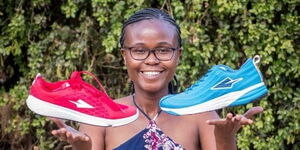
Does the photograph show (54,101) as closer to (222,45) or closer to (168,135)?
(168,135)

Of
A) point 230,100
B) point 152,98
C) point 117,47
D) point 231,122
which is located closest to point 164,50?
point 152,98

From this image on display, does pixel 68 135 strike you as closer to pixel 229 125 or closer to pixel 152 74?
pixel 152 74

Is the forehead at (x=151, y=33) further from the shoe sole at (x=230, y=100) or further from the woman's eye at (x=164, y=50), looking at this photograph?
the shoe sole at (x=230, y=100)

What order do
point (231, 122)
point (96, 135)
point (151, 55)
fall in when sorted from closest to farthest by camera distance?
point (231, 122), point (151, 55), point (96, 135)

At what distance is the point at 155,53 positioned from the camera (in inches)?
101

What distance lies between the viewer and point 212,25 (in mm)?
4906

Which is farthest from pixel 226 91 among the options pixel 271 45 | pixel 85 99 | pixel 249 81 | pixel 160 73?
pixel 271 45

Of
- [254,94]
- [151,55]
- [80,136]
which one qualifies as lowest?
[80,136]

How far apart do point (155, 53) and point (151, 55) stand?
0.02m

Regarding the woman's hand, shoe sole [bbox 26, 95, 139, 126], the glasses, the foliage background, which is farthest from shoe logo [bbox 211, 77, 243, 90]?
the foliage background

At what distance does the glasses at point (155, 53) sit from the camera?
2.57 metres

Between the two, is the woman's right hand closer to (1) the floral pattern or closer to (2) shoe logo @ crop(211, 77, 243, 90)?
(1) the floral pattern

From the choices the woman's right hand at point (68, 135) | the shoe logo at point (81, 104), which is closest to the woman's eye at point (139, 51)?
the shoe logo at point (81, 104)

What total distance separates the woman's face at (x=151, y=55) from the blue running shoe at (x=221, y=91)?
0.13 m
